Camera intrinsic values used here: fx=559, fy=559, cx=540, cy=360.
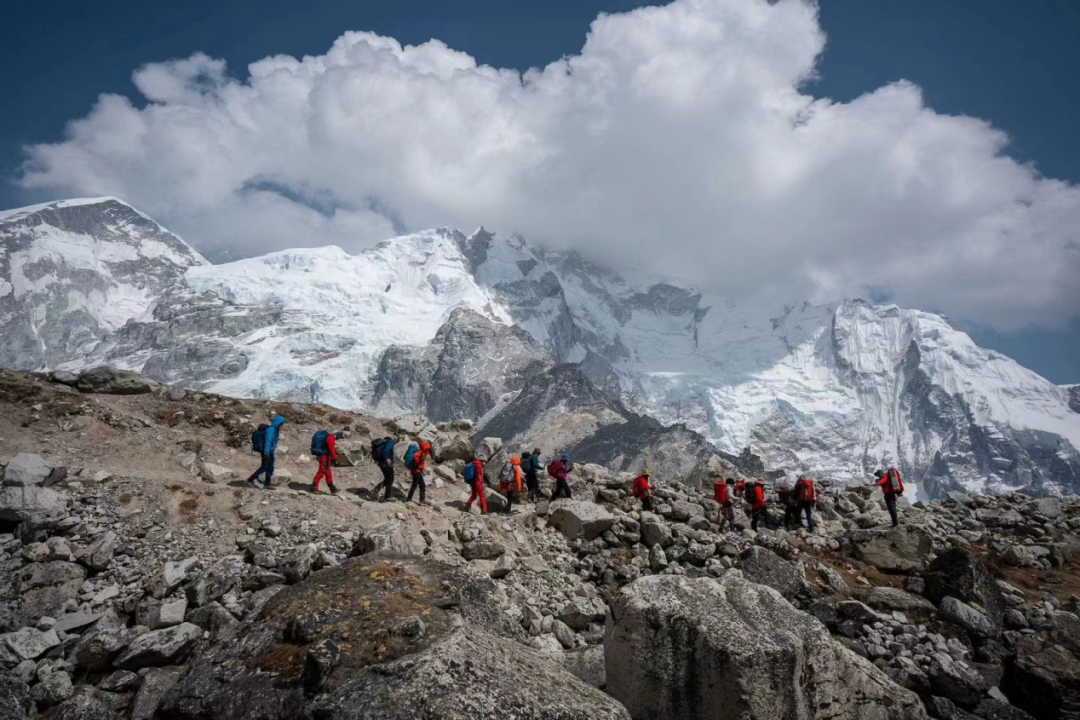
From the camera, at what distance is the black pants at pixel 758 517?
1996cm

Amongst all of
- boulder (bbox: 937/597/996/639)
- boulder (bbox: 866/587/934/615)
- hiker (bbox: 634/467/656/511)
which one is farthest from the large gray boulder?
hiker (bbox: 634/467/656/511)

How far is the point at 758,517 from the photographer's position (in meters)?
20.4

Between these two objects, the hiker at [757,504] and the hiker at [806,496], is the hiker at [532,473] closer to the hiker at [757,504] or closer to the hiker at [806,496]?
the hiker at [757,504]

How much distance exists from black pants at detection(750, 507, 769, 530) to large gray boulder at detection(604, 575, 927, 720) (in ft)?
39.9

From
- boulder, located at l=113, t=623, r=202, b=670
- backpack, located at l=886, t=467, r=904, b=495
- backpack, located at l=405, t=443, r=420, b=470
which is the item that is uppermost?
backpack, located at l=886, t=467, r=904, b=495

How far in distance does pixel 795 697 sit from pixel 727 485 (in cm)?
1366

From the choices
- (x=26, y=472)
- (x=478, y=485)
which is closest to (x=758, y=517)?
(x=478, y=485)

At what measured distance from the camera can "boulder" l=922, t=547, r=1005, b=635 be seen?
40.5ft

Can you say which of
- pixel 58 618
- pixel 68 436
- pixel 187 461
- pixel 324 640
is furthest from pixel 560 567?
pixel 68 436

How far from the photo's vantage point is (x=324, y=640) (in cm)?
591

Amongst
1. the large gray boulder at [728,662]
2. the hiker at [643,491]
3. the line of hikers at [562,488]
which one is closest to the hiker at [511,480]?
the line of hikers at [562,488]

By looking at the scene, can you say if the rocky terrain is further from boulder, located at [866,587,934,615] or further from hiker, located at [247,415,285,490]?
hiker, located at [247,415,285,490]

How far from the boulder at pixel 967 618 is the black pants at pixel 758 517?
8016mm

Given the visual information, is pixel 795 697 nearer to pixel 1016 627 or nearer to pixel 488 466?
pixel 1016 627
